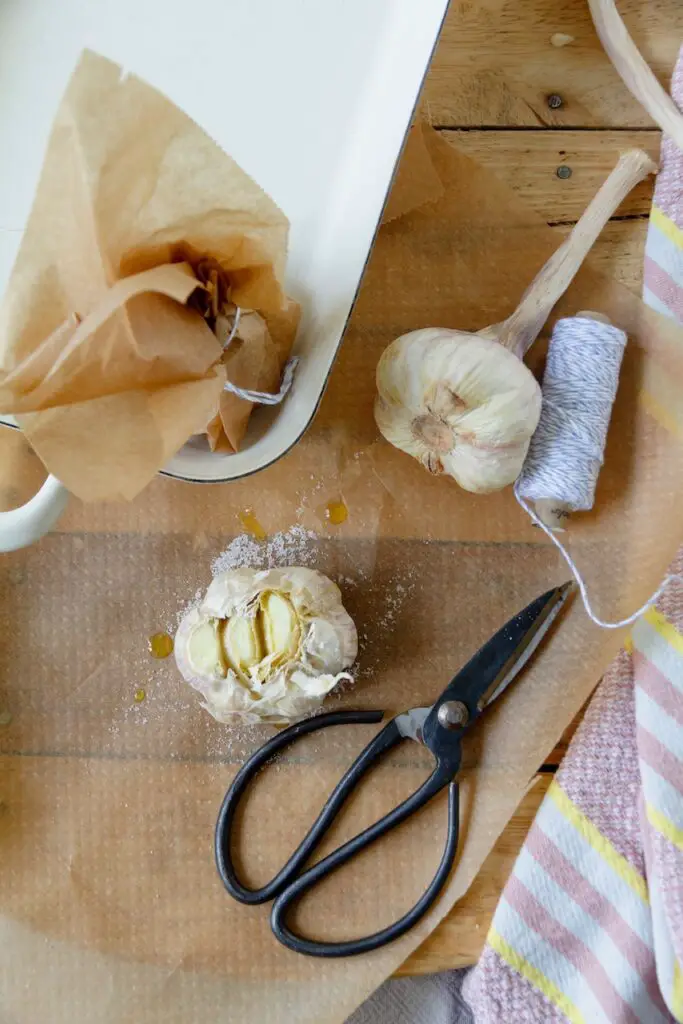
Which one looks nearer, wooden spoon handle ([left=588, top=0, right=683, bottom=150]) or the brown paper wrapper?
the brown paper wrapper

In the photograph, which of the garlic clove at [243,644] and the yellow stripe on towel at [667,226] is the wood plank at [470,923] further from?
the yellow stripe on towel at [667,226]

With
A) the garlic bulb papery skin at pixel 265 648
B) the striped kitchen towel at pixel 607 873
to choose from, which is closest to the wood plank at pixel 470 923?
the striped kitchen towel at pixel 607 873

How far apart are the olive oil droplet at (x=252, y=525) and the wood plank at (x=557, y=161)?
28cm

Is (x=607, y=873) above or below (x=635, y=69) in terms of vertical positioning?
below

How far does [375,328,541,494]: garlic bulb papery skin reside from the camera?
491 mm

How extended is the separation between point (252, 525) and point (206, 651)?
0.10m

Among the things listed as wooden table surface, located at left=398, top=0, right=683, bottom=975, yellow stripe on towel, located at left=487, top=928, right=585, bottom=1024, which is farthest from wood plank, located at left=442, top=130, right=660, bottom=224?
yellow stripe on towel, located at left=487, top=928, right=585, bottom=1024

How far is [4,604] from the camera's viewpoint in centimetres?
56

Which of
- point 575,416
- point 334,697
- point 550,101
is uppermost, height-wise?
point 550,101

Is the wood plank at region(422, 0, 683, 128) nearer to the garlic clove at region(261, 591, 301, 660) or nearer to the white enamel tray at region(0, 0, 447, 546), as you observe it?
the white enamel tray at region(0, 0, 447, 546)

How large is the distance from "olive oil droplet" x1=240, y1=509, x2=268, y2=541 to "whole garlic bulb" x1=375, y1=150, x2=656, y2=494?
0.11 m

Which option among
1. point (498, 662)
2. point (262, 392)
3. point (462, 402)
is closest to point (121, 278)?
point (262, 392)

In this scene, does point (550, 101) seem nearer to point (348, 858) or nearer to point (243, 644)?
point (243, 644)

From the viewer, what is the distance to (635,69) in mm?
557
